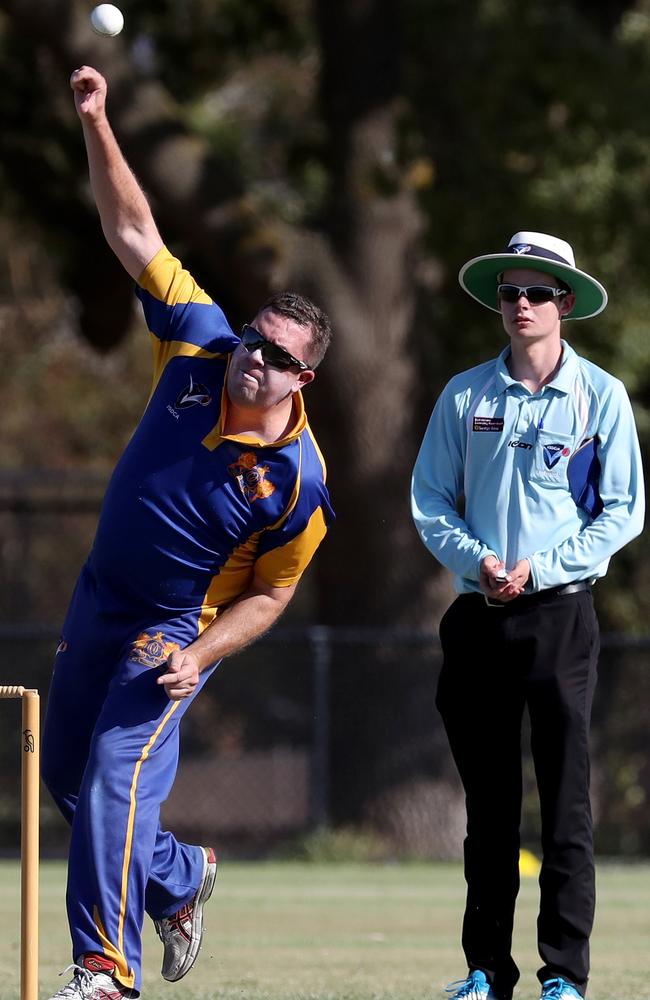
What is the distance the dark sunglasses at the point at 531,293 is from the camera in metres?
6.07

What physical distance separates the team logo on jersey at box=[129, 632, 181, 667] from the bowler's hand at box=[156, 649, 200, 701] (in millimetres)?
74

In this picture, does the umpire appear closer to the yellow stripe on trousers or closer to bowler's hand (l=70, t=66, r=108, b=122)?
the yellow stripe on trousers

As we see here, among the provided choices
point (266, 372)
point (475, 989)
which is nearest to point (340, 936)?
point (475, 989)

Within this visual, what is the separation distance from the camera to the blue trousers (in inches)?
221

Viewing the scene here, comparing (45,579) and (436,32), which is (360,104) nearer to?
(436,32)

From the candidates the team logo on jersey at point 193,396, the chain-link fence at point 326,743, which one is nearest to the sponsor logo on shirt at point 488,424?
the team logo on jersey at point 193,396

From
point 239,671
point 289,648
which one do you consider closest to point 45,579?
point 239,671

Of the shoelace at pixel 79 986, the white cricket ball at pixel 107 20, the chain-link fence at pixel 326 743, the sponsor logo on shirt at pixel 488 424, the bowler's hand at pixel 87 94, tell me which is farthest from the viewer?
the chain-link fence at pixel 326 743

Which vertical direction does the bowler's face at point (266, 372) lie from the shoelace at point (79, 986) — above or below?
above

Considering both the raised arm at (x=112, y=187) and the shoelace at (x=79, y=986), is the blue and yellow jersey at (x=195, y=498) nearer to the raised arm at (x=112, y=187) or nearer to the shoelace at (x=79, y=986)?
the raised arm at (x=112, y=187)

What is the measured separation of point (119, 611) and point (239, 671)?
11.4 m

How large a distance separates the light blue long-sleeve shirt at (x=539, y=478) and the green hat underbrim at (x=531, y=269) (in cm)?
24

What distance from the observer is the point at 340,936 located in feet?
30.7

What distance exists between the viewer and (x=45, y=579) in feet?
80.7
